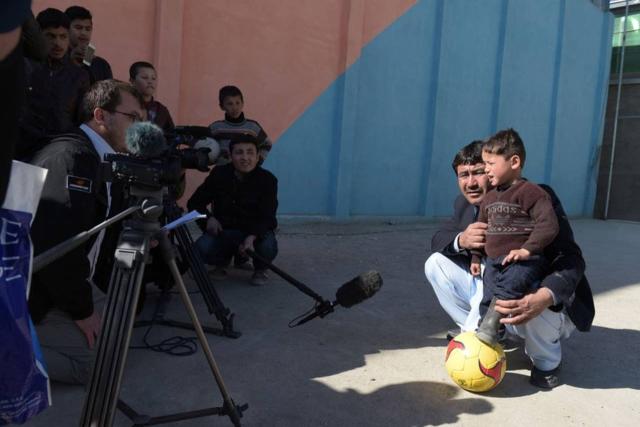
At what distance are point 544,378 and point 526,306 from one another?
0.43 m

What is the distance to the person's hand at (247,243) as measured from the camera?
4.00 metres

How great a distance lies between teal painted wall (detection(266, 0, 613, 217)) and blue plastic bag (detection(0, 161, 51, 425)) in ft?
19.8

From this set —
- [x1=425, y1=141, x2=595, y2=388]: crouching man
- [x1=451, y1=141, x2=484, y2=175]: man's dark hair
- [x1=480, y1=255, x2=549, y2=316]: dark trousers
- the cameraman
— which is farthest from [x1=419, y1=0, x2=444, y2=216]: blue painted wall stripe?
the cameraman

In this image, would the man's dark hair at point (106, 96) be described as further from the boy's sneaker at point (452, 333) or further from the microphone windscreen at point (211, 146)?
the boy's sneaker at point (452, 333)

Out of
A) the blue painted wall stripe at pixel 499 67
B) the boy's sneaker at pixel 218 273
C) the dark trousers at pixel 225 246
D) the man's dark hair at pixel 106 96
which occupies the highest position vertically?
the blue painted wall stripe at pixel 499 67

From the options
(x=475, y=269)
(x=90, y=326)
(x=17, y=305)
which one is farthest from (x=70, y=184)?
(x=475, y=269)

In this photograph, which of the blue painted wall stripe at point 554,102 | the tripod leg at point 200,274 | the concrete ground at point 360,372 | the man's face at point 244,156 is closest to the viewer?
the concrete ground at point 360,372

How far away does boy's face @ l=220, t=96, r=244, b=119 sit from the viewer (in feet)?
16.8

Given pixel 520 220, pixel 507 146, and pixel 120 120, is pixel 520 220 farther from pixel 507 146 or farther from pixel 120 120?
pixel 120 120

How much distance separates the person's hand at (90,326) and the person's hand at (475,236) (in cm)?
193

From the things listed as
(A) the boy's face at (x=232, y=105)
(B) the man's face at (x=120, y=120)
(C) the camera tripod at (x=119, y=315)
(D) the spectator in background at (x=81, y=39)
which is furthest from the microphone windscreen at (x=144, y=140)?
(A) the boy's face at (x=232, y=105)

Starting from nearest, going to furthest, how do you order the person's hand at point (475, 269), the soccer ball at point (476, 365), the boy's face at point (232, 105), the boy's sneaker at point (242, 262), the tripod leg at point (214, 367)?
the tripod leg at point (214, 367)
the soccer ball at point (476, 365)
the person's hand at point (475, 269)
the boy's sneaker at point (242, 262)
the boy's face at point (232, 105)

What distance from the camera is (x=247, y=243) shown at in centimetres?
408

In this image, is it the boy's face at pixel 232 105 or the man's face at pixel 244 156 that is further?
the boy's face at pixel 232 105
